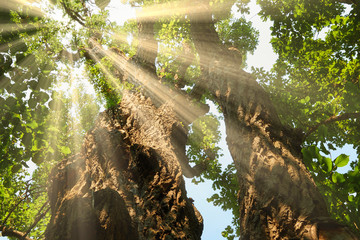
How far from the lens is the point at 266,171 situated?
2732 mm

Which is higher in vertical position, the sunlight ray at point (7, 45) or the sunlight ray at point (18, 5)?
the sunlight ray at point (18, 5)

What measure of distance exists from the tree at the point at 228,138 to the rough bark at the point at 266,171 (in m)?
0.01

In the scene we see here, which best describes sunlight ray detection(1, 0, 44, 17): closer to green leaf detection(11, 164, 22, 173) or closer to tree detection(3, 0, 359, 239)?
tree detection(3, 0, 359, 239)

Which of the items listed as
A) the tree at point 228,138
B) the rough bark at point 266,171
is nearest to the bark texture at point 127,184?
the tree at point 228,138

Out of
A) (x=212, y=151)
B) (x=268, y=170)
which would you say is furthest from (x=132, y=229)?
(x=212, y=151)

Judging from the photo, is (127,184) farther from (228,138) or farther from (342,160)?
(342,160)

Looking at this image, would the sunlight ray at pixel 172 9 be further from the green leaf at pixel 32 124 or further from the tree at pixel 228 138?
the green leaf at pixel 32 124

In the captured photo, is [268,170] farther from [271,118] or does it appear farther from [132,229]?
[132,229]

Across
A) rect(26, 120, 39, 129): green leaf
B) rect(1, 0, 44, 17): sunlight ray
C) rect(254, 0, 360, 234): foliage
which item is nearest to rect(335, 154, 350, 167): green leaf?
rect(254, 0, 360, 234): foliage

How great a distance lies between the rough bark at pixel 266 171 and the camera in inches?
87.9

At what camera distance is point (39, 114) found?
3922mm

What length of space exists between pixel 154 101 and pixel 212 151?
5635mm

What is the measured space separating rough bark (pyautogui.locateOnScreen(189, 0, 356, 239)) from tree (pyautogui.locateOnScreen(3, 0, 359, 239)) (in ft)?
0.04

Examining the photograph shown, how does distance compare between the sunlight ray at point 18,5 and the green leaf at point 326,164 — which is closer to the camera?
the green leaf at point 326,164
